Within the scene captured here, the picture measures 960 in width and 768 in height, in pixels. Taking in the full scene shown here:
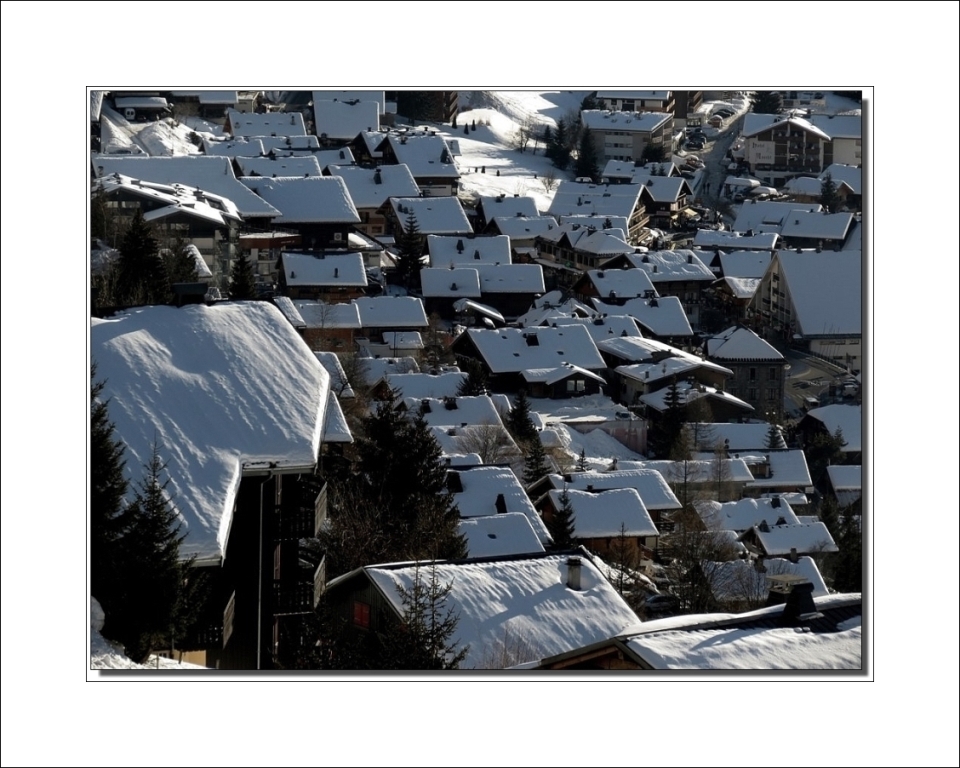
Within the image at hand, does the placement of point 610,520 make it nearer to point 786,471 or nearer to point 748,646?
point 786,471

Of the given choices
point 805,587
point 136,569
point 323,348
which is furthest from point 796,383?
point 136,569

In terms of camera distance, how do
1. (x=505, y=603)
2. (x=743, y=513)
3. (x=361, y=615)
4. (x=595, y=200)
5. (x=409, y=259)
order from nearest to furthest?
(x=361, y=615)
(x=505, y=603)
(x=743, y=513)
(x=409, y=259)
(x=595, y=200)

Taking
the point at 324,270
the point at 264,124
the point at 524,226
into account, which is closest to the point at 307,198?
the point at 324,270

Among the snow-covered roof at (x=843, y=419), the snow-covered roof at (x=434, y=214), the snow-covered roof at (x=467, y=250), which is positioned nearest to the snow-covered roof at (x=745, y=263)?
the snow-covered roof at (x=467, y=250)

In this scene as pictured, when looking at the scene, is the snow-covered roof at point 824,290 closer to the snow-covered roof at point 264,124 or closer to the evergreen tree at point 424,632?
the snow-covered roof at point 264,124

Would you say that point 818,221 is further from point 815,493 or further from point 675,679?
point 675,679

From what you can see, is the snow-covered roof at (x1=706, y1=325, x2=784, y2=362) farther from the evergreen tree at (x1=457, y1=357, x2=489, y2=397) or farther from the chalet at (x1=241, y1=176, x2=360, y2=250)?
the chalet at (x1=241, y1=176, x2=360, y2=250)
